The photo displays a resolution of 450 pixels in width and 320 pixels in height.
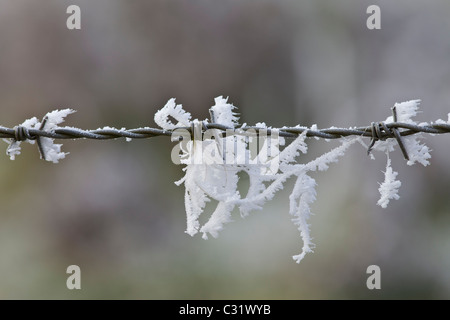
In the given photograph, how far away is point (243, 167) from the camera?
0.78 meters

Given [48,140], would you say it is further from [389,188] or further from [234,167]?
[389,188]

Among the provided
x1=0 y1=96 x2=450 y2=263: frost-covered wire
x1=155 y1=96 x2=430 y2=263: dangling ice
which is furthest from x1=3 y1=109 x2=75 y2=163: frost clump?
x1=155 y1=96 x2=430 y2=263: dangling ice

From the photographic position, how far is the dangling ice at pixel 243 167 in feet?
2.48

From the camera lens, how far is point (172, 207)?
3.55 meters

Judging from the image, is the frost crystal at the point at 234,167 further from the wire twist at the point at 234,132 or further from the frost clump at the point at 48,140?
the frost clump at the point at 48,140

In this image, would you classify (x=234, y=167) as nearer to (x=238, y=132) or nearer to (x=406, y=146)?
(x=238, y=132)

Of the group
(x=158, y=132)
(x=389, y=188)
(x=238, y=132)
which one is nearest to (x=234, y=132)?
(x=238, y=132)

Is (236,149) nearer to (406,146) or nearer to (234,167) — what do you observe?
(234,167)

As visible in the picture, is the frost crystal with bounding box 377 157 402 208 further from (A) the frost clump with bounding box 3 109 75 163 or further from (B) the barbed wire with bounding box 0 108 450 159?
(A) the frost clump with bounding box 3 109 75 163

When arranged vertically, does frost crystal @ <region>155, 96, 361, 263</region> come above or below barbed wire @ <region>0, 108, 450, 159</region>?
below

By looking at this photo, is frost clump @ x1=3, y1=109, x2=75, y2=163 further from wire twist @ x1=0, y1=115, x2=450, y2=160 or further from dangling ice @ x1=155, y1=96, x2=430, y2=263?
dangling ice @ x1=155, y1=96, x2=430, y2=263

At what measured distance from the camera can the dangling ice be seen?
756 mm

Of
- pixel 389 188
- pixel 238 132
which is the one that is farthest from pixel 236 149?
pixel 389 188

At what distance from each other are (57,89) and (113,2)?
0.74 meters
